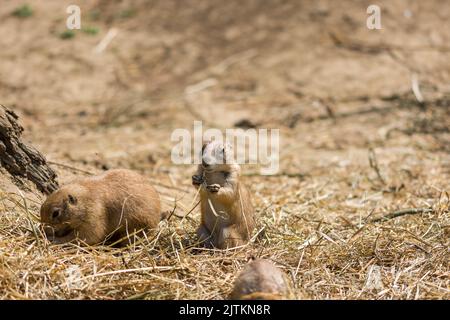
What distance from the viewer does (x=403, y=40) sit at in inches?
466

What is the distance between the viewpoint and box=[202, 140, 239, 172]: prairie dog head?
461 centimetres

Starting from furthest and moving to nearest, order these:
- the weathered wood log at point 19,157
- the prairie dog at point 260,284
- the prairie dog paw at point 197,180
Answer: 1. the weathered wood log at point 19,157
2. the prairie dog paw at point 197,180
3. the prairie dog at point 260,284

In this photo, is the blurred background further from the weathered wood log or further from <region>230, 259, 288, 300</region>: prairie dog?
<region>230, 259, 288, 300</region>: prairie dog

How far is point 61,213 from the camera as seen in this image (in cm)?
457

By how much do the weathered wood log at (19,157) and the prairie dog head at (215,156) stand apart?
4.85 feet

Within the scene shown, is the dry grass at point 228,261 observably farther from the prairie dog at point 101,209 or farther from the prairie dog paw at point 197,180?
the prairie dog paw at point 197,180

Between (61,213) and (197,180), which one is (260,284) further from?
(61,213)

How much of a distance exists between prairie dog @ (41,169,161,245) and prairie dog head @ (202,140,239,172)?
58cm

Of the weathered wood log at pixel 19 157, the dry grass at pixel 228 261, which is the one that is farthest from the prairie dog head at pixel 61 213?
the weathered wood log at pixel 19 157

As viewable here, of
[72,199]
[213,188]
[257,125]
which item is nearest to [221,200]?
[213,188]

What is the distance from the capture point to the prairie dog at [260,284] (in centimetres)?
371

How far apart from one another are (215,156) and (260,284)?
116 centimetres

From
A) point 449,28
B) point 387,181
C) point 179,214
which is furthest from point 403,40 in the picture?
point 179,214
